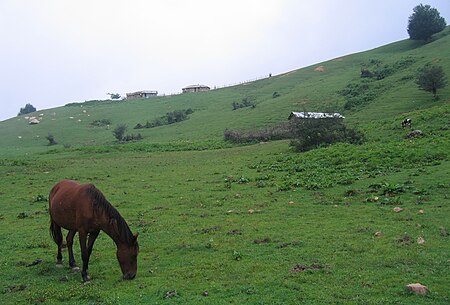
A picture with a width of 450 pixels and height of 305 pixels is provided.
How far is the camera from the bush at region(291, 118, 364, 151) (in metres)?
32.4

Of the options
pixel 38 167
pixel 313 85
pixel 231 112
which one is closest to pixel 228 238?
pixel 38 167

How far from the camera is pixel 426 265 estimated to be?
9.31m

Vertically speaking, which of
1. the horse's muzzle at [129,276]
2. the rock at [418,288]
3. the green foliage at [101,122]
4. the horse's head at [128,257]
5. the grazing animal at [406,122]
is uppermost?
the green foliage at [101,122]

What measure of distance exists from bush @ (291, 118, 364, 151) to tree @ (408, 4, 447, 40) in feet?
240

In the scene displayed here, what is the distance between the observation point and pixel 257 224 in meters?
14.3

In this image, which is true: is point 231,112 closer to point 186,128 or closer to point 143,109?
point 186,128

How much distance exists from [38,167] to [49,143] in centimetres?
3698

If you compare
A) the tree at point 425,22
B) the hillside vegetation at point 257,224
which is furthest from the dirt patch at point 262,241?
the tree at point 425,22

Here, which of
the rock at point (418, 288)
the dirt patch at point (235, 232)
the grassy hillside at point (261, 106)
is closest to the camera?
the rock at point (418, 288)

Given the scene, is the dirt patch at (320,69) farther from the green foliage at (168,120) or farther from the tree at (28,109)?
the tree at (28,109)

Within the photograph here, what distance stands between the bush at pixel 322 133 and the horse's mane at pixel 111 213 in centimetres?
2447

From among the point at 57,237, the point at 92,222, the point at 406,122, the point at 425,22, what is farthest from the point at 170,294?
the point at 425,22

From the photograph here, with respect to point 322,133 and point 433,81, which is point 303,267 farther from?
point 433,81

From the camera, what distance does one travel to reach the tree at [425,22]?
9144cm
